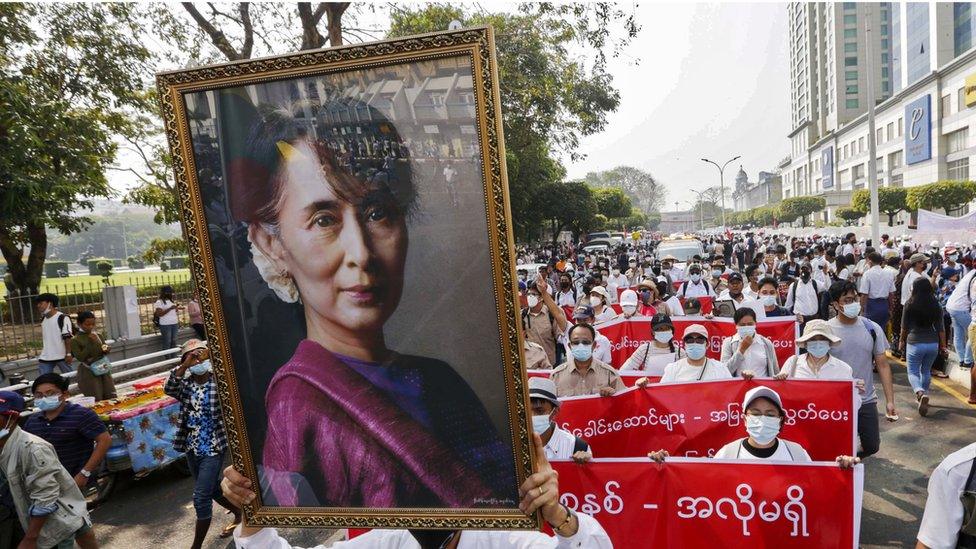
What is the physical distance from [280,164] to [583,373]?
4.48 m

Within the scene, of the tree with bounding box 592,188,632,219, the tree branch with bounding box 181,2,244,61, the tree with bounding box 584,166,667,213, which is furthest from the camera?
the tree with bounding box 584,166,667,213

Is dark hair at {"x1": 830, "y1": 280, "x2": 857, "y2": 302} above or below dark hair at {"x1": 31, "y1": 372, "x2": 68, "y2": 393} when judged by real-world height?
above

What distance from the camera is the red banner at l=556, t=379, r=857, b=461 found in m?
5.29

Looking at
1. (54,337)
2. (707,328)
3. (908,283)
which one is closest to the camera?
(707,328)

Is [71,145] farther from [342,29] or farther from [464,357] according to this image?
[464,357]

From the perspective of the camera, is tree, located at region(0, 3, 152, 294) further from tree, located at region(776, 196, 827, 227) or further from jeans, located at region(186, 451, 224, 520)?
tree, located at region(776, 196, 827, 227)

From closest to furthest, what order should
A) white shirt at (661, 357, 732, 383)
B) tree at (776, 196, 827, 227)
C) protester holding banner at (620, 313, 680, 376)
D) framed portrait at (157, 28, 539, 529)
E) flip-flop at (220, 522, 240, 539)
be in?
framed portrait at (157, 28, 539, 529) < white shirt at (661, 357, 732, 383) < flip-flop at (220, 522, 240, 539) < protester holding banner at (620, 313, 680, 376) < tree at (776, 196, 827, 227)

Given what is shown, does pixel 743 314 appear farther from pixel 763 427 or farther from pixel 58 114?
pixel 58 114

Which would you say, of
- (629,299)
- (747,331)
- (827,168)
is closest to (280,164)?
(747,331)

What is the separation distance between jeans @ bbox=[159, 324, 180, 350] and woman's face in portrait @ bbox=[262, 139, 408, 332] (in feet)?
45.3

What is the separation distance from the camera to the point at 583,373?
5914 mm

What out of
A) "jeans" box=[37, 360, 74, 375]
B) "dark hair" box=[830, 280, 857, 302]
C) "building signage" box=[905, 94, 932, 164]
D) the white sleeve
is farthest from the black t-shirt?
"building signage" box=[905, 94, 932, 164]

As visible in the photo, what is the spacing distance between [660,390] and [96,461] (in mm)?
4369

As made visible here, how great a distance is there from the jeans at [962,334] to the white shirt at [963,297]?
69 millimetres
